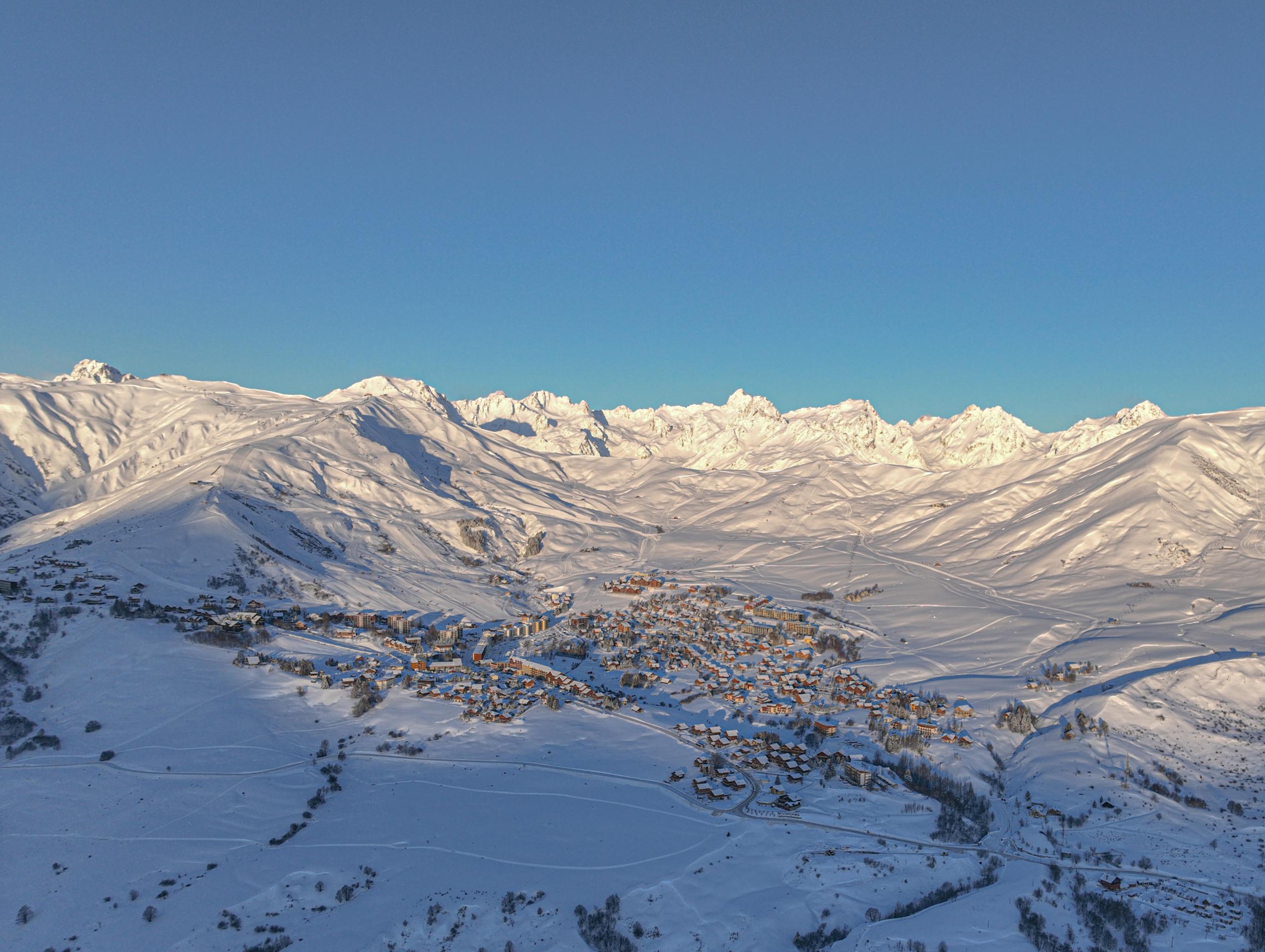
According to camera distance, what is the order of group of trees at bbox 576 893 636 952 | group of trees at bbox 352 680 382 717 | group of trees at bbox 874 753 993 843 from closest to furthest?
group of trees at bbox 576 893 636 952 < group of trees at bbox 874 753 993 843 < group of trees at bbox 352 680 382 717

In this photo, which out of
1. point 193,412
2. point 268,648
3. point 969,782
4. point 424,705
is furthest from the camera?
point 193,412

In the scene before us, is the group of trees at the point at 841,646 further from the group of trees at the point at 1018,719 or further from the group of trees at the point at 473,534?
the group of trees at the point at 473,534

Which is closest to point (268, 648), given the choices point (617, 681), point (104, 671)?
point (104, 671)

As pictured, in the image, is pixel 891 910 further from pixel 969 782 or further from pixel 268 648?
pixel 268 648

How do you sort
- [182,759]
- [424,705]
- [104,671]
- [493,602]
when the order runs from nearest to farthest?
[182,759], [104,671], [424,705], [493,602]

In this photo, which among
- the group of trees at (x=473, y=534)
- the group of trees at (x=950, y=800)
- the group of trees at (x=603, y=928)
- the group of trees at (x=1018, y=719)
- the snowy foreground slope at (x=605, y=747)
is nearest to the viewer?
the group of trees at (x=603, y=928)

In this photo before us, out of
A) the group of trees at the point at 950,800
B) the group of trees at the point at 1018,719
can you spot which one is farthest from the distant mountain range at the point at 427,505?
the group of trees at the point at 950,800

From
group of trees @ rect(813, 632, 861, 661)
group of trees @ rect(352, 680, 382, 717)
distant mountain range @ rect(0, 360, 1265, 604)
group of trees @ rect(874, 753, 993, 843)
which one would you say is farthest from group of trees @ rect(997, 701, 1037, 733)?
distant mountain range @ rect(0, 360, 1265, 604)

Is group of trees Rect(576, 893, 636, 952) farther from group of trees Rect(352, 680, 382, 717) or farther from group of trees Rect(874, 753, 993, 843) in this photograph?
group of trees Rect(352, 680, 382, 717)
